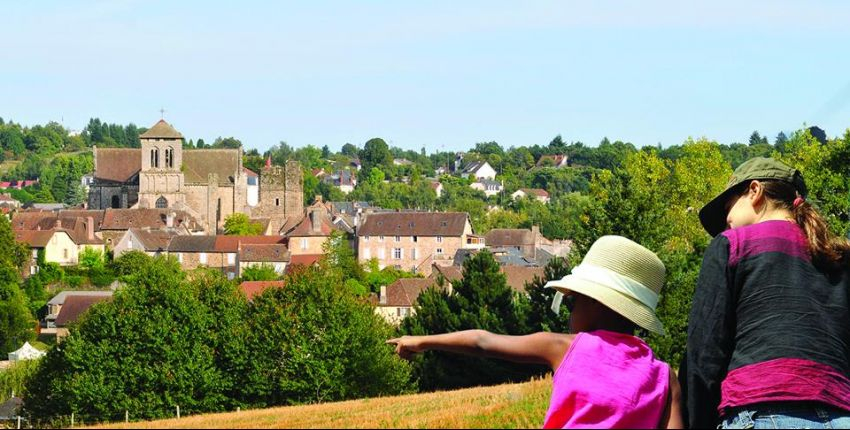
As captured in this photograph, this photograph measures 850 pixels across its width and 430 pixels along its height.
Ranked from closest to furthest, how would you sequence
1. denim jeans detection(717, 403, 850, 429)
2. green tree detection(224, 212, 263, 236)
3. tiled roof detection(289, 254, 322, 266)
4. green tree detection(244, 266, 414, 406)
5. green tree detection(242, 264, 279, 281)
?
1. denim jeans detection(717, 403, 850, 429)
2. green tree detection(244, 266, 414, 406)
3. green tree detection(242, 264, 279, 281)
4. tiled roof detection(289, 254, 322, 266)
5. green tree detection(224, 212, 263, 236)

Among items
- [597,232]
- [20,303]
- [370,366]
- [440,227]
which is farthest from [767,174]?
[440,227]

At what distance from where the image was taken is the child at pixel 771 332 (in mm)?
4289

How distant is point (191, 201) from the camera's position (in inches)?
4060

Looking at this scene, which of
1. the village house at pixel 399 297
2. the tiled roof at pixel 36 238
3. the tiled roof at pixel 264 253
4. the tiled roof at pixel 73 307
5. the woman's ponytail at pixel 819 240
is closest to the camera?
the woman's ponytail at pixel 819 240

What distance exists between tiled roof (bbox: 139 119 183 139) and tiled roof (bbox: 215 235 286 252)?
19827mm

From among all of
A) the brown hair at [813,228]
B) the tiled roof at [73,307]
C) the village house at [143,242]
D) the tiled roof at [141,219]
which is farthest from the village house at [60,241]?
the brown hair at [813,228]

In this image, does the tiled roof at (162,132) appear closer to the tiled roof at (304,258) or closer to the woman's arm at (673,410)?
the tiled roof at (304,258)

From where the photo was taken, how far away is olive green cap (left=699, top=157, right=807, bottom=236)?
15.4 feet

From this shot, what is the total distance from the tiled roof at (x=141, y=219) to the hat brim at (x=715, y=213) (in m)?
91.6

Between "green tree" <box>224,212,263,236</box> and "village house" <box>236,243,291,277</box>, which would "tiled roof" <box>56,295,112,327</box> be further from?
"green tree" <box>224,212,263,236</box>

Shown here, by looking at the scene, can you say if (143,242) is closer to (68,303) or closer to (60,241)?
(60,241)

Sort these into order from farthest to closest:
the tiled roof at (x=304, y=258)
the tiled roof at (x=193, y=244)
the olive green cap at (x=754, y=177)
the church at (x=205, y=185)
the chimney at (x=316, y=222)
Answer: the church at (x=205, y=185) < the chimney at (x=316, y=222) < the tiled roof at (x=193, y=244) < the tiled roof at (x=304, y=258) < the olive green cap at (x=754, y=177)

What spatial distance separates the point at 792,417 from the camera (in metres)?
4.27

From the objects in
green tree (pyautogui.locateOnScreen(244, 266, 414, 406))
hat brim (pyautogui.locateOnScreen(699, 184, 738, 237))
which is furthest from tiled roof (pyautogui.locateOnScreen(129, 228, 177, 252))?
hat brim (pyautogui.locateOnScreen(699, 184, 738, 237))
